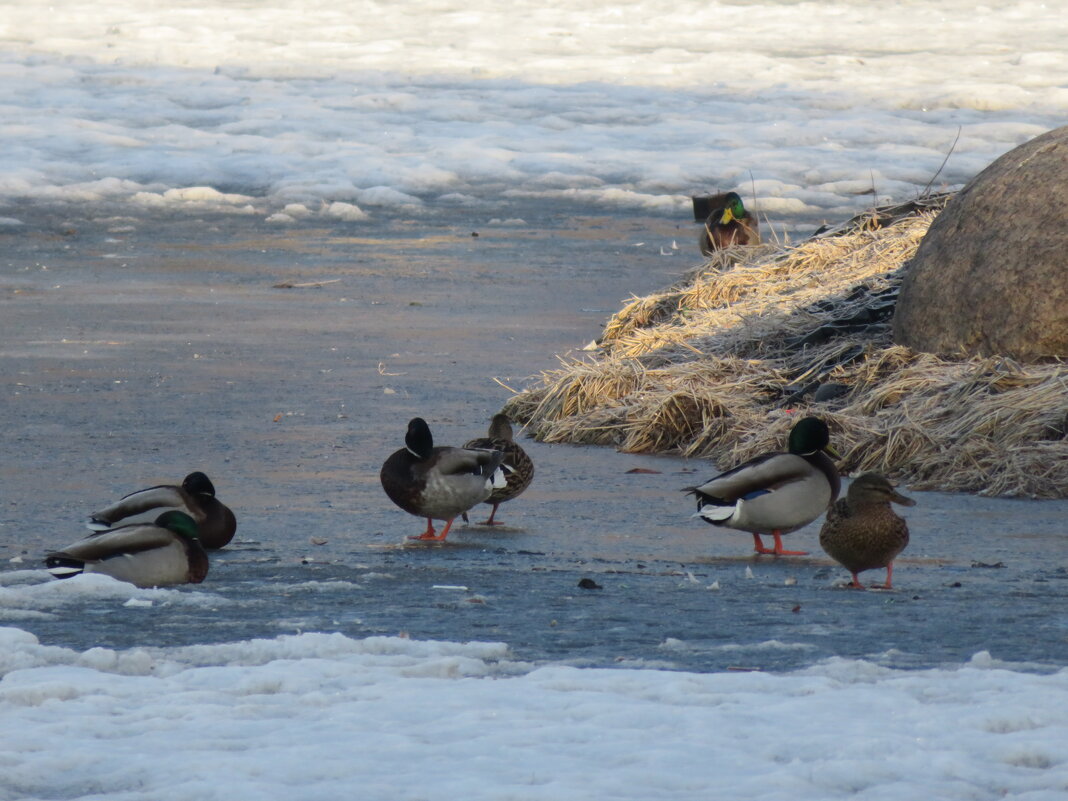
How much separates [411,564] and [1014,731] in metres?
2.85

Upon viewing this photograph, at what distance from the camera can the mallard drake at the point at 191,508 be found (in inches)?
267

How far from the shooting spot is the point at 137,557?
6.21 meters

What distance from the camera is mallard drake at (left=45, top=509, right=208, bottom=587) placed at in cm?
620

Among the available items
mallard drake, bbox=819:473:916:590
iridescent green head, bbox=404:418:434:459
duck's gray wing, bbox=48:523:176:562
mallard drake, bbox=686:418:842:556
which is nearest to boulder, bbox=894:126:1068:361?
mallard drake, bbox=686:418:842:556

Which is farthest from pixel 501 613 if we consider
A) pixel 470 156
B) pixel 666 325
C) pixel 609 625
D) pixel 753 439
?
pixel 470 156

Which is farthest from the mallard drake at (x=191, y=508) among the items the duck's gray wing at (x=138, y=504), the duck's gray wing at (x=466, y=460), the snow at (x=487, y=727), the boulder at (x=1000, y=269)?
the boulder at (x=1000, y=269)

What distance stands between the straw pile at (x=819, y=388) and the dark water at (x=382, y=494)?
11.5 inches

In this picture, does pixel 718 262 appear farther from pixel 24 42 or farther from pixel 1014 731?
pixel 24 42

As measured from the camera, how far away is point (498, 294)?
14688 millimetres

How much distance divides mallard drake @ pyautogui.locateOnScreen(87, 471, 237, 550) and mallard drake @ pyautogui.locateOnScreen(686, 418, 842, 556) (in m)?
1.87

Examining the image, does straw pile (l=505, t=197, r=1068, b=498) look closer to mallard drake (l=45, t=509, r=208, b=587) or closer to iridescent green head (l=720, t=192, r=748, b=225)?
iridescent green head (l=720, t=192, r=748, b=225)

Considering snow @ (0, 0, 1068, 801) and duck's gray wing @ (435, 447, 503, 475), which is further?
duck's gray wing @ (435, 447, 503, 475)

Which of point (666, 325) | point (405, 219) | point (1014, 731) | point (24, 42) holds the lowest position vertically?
point (1014, 731)

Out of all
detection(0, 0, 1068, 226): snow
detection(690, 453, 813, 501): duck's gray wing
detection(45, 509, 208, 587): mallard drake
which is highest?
detection(0, 0, 1068, 226): snow
